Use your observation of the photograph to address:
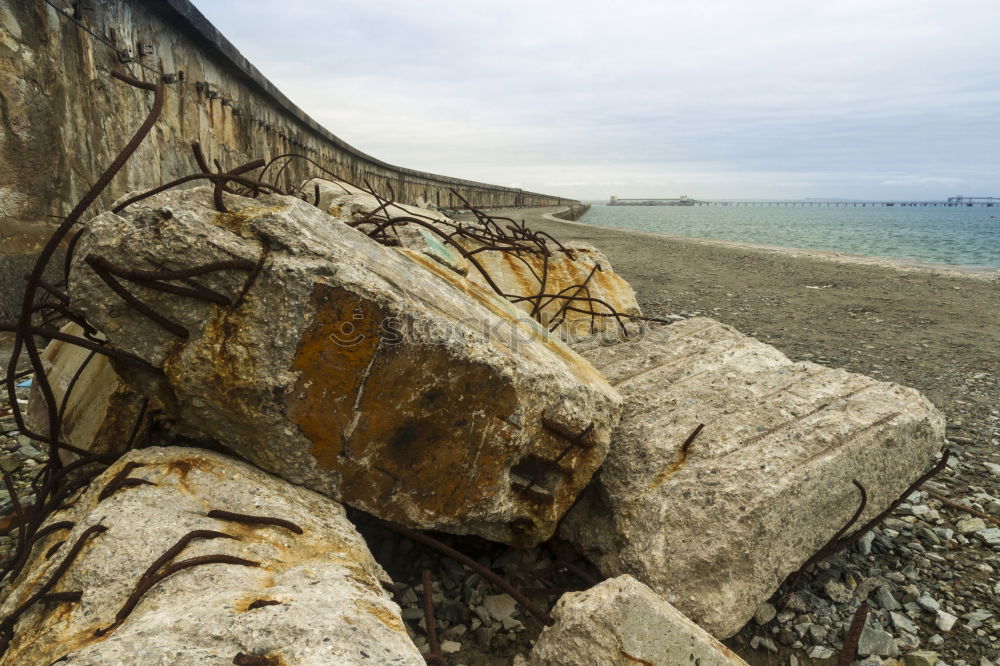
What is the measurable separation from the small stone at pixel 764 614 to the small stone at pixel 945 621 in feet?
1.92

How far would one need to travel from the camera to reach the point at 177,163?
4.99 m

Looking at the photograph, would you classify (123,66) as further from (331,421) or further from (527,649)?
(527,649)

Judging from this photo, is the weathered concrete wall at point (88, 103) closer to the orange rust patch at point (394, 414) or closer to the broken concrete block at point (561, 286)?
the broken concrete block at point (561, 286)

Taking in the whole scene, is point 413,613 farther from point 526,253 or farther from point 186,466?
point 526,253

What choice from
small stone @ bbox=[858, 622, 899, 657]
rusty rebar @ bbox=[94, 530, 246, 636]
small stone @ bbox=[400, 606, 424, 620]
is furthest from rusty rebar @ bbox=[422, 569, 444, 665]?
small stone @ bbox=[858, 622, 899, 657]

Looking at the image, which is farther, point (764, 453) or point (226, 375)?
point (764, 453)

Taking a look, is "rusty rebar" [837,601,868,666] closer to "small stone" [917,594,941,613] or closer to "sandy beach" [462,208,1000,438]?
"small stone" [917,594,941,613]

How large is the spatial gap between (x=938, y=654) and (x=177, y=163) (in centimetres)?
570

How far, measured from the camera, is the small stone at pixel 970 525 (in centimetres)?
Result: 275

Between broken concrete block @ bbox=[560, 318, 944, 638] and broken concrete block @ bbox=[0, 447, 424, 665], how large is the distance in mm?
935

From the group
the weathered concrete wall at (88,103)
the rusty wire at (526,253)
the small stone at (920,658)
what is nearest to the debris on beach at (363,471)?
the small stone at (920,658)

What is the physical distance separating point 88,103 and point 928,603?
526 cm

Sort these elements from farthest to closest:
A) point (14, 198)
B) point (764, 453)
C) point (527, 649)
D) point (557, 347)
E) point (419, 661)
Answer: point (14, 198) < point (557, 347) < point (764, 453) < point (527, 649) < point (419, 661)

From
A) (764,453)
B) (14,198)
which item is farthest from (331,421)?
(14,198)
